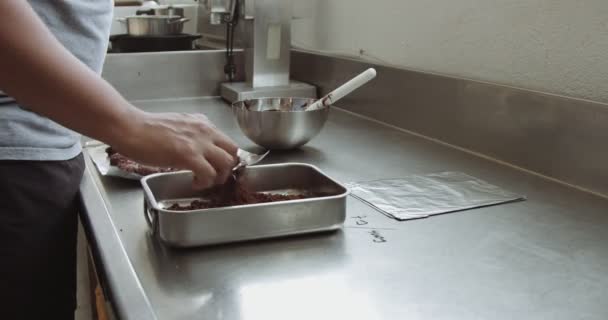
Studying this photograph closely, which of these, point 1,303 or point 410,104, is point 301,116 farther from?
point 1,303

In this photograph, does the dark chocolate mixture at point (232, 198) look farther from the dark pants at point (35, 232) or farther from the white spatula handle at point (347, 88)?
the white spatula handle at point (347, 88)

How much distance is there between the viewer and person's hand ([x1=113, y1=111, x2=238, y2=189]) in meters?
0.60

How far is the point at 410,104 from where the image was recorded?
127 centimetres

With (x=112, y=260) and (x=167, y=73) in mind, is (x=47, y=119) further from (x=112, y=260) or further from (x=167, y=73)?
(x=167, y=73)

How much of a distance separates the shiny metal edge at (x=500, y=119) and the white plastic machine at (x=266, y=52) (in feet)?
0.73

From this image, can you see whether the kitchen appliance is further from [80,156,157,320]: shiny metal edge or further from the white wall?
[80,156,157,320]: shiny metal edge

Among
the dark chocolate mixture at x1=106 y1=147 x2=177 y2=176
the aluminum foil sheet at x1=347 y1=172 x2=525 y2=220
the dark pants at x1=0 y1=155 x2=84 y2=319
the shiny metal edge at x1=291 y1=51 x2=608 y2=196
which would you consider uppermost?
the shiny metal edge at x1=291 y1=51 x2=608 y2=196

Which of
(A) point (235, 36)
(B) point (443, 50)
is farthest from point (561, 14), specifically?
(A) point (235, 36)

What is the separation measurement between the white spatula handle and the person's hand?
41cm

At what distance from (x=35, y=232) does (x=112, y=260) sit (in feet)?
0.95

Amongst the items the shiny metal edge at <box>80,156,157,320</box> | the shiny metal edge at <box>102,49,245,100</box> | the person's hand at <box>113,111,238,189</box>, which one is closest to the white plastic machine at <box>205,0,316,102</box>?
the shiny metal edge at <box>102,49,245,100</box>

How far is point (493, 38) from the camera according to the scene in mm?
1092

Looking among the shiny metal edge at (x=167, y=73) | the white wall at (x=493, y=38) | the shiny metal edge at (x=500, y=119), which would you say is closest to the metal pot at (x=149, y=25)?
the shiny metal edge at (x=167, y=73)

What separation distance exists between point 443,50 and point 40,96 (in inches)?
34.9
